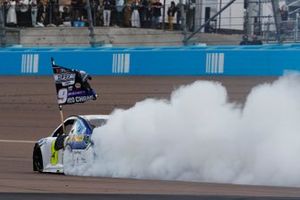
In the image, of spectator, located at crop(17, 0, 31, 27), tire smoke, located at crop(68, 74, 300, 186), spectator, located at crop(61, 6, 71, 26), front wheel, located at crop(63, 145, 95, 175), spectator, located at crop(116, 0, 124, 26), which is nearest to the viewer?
tire smoke, located at crop(68, 74, 300, 186)

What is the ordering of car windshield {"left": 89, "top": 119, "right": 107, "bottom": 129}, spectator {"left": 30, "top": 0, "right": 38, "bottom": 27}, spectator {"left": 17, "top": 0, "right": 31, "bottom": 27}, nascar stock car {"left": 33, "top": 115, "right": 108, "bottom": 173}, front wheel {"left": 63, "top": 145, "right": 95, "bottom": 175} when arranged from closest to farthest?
front wheel {"left": 63, "top": 145, "right": 95, "bottom": 175}
nascar stock car {"left": 33, "top": 115, "right": 108, "bottom": 173}
car windshield {"left": 89, "top": 119, "right": 107, "bottom": 129}
spectator {"left": 30, "top": 0, "right": 38, "bottom": 27}
spectator {"left": 17, "top": 0, "right": 31, "bottom": 27}

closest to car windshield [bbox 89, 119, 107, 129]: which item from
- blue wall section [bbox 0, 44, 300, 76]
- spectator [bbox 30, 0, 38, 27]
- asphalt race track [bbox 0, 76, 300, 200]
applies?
asphalt race track [bbox 0, 76, 300, 200]

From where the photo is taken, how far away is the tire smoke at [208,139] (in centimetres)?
1291

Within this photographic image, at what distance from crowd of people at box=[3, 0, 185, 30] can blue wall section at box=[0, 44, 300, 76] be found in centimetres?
128

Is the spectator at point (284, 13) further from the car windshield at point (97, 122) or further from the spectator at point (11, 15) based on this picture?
the spectator at point (11, 15)

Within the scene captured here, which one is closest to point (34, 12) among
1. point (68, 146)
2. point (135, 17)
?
point (135, 17)

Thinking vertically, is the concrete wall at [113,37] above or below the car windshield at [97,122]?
above

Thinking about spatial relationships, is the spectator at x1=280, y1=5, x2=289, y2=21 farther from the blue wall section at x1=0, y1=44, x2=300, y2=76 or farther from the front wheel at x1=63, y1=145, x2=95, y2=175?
the front wheel at x1=63, y1=145, x2=95, y2=175

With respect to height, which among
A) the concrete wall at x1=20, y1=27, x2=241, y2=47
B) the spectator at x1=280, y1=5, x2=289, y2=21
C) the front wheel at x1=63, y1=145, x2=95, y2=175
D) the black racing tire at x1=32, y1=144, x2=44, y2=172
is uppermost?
the spectator at x1=280, y1=5, x2=289, y2=21

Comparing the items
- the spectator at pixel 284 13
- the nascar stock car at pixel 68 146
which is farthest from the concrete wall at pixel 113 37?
the nascar stock car at pixel 68 146

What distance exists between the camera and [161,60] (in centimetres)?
2338

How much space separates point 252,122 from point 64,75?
14.6ft

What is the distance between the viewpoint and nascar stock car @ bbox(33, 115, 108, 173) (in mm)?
14752

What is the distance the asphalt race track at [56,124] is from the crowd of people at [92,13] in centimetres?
213
